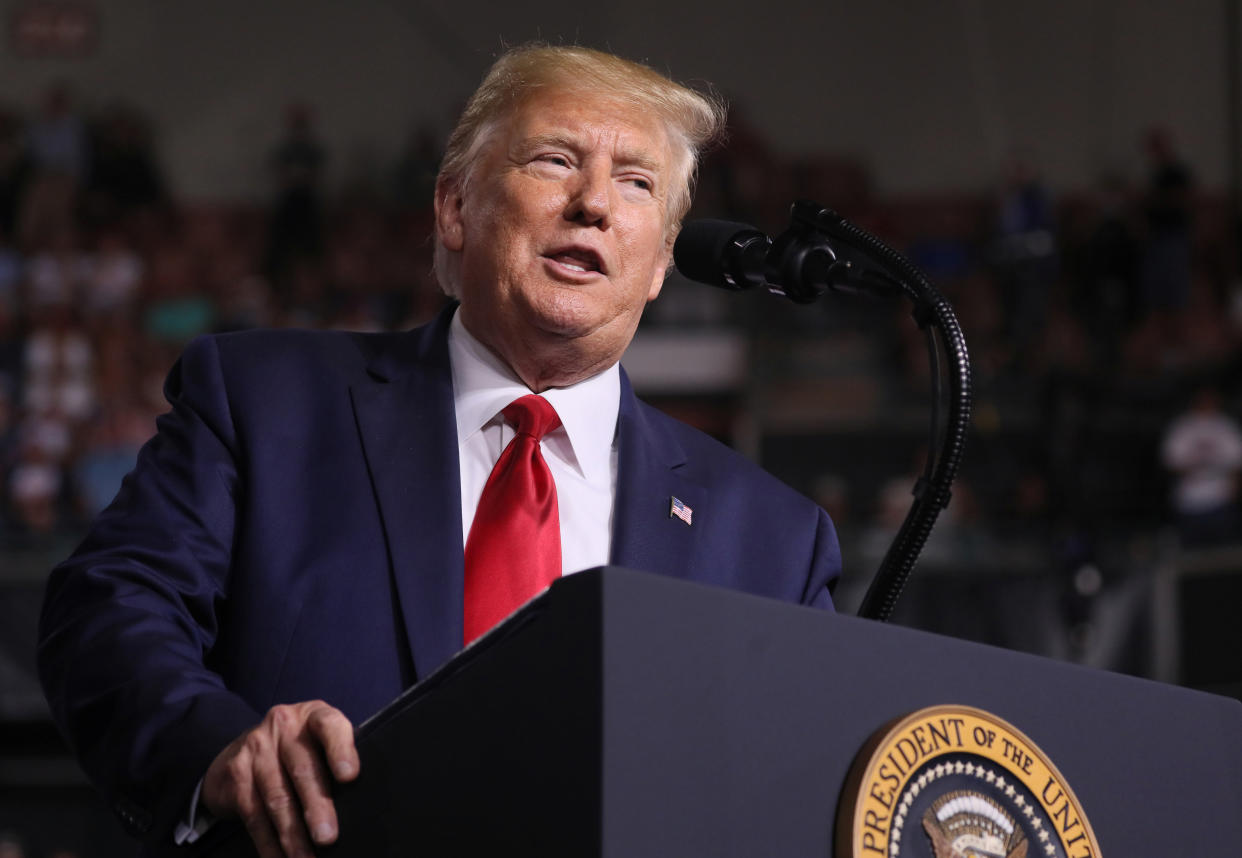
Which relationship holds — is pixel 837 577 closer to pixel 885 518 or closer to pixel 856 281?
pixel 856 281

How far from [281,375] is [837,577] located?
609mm

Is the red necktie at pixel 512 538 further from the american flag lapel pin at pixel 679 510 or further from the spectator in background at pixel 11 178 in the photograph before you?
the spectator in background at pixel 11 178

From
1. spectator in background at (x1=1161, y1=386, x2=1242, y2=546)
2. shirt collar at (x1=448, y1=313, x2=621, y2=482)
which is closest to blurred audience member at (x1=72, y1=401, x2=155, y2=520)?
spectator in background at (x1=1161, y1=386, x2=1242, y2=546)

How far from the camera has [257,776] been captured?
3.09 feet

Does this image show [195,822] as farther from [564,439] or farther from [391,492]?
[564,439]

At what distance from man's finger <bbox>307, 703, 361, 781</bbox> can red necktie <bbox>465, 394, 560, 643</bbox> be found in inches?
14.3

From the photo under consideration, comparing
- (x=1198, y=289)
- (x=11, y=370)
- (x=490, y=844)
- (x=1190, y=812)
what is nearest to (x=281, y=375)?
(x=490, y=844)

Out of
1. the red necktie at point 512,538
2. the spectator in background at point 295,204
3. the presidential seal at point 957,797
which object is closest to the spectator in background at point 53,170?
the spectator in background at point 295,204

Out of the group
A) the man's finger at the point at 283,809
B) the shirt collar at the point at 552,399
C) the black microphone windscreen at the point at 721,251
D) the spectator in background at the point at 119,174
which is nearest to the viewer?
the man's finger at the point at 283,809

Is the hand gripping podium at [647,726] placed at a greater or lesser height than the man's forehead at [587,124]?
lesser

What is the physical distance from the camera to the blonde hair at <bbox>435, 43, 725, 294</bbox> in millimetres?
1703

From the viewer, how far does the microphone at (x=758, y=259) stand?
1.37 meters

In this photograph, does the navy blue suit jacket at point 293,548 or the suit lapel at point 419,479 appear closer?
the navy blue suit jacket at point 293,548

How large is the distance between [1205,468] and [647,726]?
21.9 ft
